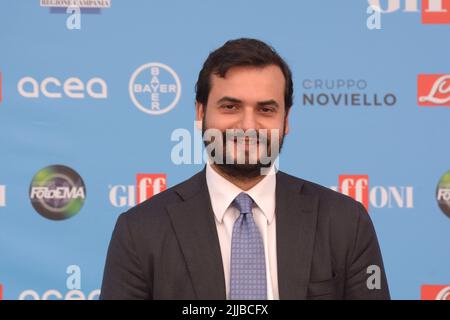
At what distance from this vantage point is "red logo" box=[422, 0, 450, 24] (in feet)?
8.43

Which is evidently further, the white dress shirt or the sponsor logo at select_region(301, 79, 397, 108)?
the sponsor logo at select_region(301, 79, 397, 108)

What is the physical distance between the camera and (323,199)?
1633 mm

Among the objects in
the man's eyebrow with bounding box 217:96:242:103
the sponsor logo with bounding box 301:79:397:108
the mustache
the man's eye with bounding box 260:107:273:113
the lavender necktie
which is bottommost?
the lavender necktie

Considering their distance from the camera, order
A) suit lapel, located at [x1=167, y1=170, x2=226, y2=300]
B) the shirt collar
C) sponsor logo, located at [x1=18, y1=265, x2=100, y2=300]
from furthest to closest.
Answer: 1. sponsor logo, located at [x1=18, y1=265, x2=100, y2=300]
2. the shirt collar
3. suit lapel, located at [x1=167, y1=170, x2=226, y2=300]

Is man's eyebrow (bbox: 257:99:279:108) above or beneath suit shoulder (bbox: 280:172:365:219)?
above

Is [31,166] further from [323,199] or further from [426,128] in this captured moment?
[426,128]

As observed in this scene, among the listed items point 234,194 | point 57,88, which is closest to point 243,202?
point 234,194

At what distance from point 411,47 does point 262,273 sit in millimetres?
1433

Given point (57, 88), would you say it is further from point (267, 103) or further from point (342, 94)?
point (267, 103)

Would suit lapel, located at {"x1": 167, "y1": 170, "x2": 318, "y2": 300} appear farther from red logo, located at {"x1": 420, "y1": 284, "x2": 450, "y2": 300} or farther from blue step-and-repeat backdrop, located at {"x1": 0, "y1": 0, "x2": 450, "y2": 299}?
red logo, located at {"x1": 420, "y1": 284, "x2": 450, "y2": 300}

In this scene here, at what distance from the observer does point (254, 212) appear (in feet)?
5.21

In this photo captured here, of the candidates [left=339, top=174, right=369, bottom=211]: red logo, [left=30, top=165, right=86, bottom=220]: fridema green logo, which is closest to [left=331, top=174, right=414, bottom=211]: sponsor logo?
[left=339, top=174, right=369, bottom=211]: red logo

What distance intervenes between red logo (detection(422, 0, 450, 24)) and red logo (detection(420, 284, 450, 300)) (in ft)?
3.36
